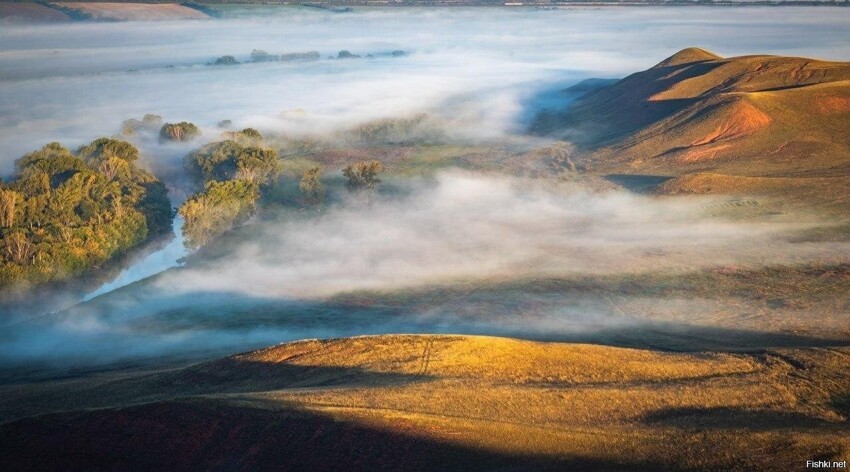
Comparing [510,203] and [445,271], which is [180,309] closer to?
[445,271]

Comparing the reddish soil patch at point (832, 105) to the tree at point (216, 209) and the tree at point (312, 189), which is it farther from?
the tree at point (216, 209)

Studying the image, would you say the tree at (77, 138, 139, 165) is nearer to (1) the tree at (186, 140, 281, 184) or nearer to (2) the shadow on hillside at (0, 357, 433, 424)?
(1) the tree at (186, 140, 281, 184)

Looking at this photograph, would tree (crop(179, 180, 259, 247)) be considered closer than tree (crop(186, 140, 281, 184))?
Yes

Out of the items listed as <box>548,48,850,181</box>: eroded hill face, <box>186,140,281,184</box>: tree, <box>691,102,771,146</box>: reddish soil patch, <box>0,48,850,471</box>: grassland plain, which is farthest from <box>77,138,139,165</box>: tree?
<box>691,102,771,146</box>: reddish soil patch

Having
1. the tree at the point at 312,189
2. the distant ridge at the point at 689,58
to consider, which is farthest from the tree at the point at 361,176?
the distant ridge at the point at 689,58

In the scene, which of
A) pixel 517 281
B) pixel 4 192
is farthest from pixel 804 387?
pixel 4 192

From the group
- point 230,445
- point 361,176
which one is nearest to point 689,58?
point 361,176

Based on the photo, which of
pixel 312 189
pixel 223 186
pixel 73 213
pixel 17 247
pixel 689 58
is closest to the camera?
pixel 17 247

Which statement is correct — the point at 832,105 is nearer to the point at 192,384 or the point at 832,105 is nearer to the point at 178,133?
the point at 178,133
